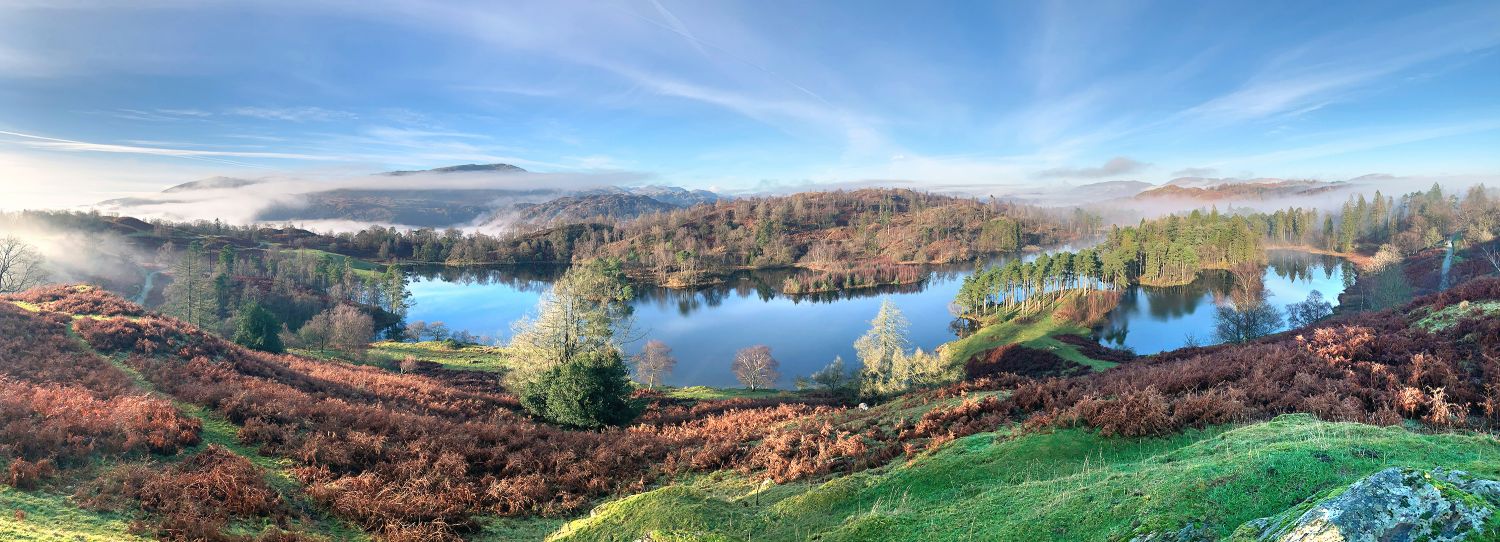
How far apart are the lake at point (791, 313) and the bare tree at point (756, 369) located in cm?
279

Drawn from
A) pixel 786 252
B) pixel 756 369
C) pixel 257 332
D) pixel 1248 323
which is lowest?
pixel 756 369

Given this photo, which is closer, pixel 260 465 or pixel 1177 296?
pixel 260 465

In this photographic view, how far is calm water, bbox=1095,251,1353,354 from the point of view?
5872cm

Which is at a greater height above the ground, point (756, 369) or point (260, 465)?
point (260, 465)

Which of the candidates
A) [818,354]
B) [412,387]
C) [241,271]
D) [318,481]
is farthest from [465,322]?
[318,481]

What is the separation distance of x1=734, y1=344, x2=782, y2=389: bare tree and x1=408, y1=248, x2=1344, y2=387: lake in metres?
2.79

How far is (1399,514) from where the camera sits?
127 inches

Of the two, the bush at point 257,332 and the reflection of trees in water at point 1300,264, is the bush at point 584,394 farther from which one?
the reflection of trees in water at point 1300,264

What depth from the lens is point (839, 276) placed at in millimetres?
120750

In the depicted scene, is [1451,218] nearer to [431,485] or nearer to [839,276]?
[839,276]

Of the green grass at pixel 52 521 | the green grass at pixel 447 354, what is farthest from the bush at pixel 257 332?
the green grass at pixel 52 521

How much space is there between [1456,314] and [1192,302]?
257 ft

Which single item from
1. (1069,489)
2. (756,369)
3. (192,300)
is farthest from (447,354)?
(1069,489)

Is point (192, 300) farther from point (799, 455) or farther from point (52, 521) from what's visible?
point (799, 455)
